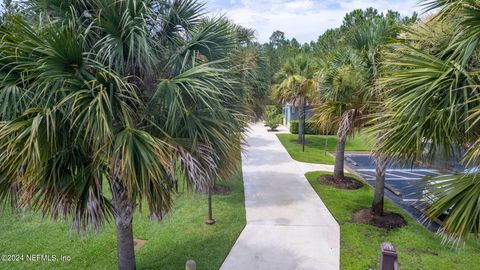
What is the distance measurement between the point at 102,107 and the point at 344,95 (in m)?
6.77

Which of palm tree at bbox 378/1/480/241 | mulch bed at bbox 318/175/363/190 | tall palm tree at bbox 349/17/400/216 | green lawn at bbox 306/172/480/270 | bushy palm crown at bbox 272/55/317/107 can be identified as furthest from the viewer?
bushy palm crown at bbox 272/55/317/107

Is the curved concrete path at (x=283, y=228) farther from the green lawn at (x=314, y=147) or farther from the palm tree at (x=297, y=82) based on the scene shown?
the palm tree at (x=297, y=82)

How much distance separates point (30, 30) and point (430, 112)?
432 cm

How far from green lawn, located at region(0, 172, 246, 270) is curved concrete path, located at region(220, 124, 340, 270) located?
0.40 meters

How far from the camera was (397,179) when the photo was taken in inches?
495

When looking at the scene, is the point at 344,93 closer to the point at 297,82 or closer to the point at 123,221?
the point at 123,221

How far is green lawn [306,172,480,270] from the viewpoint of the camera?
19.9 feet

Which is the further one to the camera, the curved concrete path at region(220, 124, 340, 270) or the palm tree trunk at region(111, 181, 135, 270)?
the curved concrete path at region(220, 124, 340, 270)

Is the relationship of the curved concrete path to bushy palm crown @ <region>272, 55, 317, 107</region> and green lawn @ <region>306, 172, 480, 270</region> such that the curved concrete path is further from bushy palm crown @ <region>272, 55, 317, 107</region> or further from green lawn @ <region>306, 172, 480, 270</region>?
bushy palm crown @ <region>272, 55, 317, 107</region>

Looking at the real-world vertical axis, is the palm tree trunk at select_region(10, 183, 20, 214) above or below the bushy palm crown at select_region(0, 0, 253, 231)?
below

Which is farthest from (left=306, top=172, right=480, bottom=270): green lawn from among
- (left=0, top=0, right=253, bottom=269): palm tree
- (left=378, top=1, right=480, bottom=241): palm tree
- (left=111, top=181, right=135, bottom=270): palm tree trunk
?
(left=111, top=181, right=135, bottom=270): palm tree trunk

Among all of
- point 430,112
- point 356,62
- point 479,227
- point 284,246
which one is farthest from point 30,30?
point 356,62

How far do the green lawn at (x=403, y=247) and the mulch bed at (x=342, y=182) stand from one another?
82.6 inches

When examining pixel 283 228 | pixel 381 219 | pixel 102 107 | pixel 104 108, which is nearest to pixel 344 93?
A: pixel 381 219
